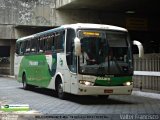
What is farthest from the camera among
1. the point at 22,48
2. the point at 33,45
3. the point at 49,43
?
the point at 22,48

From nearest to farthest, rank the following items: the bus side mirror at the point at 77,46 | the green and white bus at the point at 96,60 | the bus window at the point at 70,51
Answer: the bus side mirror at the point at 77,46, the green and white bus at the point at 96,60, the bus window at the point at 70,51

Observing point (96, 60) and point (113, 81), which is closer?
point (96, 60)

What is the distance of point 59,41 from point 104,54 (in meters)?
2.89

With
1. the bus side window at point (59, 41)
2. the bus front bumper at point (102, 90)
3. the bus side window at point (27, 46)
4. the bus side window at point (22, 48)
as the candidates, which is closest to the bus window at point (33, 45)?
the bus side window at point (27, 46)

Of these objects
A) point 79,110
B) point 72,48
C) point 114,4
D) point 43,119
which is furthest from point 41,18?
point 43,119

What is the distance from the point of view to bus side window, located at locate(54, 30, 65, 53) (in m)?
17.5

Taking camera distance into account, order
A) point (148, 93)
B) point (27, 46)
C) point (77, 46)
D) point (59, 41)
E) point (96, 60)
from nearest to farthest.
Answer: point (77, 46) < point (96, 60) < point (59, 41) < point (148, 93) < point (27, 46)

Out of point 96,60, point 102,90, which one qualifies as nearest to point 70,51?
point 96,60

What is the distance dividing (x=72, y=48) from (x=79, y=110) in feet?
10.7

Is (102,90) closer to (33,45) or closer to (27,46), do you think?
(33,45)

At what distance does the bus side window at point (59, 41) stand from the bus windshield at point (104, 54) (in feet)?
5.64

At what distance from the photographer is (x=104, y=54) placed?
619 inches

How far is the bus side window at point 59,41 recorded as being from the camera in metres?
17.5

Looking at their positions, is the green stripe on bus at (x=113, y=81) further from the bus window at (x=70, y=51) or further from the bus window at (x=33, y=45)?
the bus window at (x=33, y=45)
